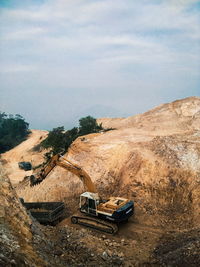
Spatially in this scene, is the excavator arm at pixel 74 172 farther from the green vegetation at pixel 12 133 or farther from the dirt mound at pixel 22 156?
the green vegetation at pixel 12 133

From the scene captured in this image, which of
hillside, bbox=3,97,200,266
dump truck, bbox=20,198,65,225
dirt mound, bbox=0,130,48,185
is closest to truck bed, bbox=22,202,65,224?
dump truck, bbox=20,198,65,225

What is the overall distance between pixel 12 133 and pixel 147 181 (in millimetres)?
43347

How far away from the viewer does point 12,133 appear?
56.2 meters

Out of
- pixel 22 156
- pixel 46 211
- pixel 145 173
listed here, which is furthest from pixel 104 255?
pixel 22 156

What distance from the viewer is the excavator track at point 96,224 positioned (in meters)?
13.6

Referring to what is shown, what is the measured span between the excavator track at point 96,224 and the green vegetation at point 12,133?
40098 mm

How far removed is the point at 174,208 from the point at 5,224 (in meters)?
10.3

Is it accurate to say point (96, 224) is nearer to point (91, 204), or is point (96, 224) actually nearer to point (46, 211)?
point (91, 204)

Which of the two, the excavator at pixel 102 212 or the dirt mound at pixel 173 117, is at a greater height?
the dirt mound at pixel 173 117

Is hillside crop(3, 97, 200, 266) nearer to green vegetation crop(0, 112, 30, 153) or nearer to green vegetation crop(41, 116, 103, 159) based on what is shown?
green vegetation crop(41, 116, 103, 159)

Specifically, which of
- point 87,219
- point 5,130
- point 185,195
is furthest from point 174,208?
point 5,130

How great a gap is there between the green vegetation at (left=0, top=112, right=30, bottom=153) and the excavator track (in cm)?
4010

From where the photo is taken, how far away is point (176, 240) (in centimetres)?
1278

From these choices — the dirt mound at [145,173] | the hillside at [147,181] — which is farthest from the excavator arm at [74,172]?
the dirt mound at [145,173]
